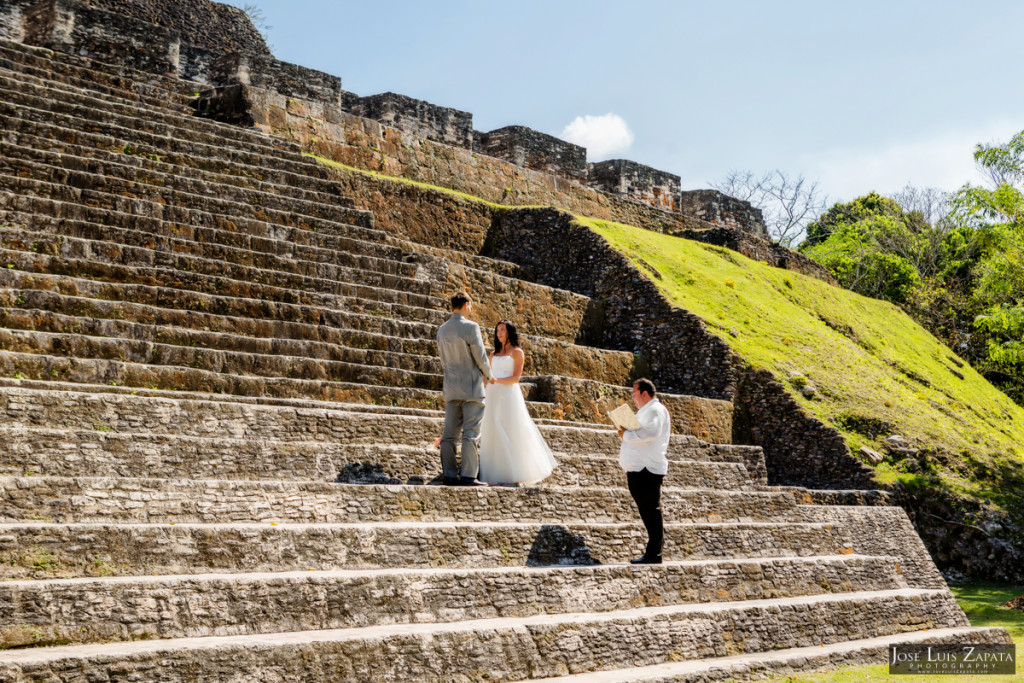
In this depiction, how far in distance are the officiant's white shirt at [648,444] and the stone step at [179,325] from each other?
285 centimetres

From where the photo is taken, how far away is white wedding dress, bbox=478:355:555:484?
7.20m

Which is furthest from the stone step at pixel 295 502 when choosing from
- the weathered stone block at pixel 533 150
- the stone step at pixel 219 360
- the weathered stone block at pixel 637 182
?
the weathered stone block at pixel 637 182

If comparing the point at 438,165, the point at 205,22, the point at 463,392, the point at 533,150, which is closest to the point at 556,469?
the point at 463,392

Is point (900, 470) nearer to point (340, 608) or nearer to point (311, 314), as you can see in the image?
point (311, 314)

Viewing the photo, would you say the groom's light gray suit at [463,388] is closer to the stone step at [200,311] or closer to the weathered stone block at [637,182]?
the stone step at [200,311]

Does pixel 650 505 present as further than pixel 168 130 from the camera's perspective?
No

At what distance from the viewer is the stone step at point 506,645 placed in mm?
3996

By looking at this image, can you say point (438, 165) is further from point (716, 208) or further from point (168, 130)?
point (716, 208)

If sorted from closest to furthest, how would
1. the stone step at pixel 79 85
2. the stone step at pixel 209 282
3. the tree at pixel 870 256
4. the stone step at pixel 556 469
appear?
the stone step at pixel 556 469 → the stone step at pixel 209 282 → the stone step at pixel 79 85 → the tree at pixel 870 256

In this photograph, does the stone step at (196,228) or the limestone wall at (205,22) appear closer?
the stone step at (196,228)

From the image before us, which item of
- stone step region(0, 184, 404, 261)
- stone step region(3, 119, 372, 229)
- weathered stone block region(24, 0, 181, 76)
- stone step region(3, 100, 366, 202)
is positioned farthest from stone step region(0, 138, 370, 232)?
weathered stone block region(24, 0, 181, 76)

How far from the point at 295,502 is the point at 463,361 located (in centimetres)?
167

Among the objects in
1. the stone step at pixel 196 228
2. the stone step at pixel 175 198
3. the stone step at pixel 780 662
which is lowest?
the stone step at pixel 780 662

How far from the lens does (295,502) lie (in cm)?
585
